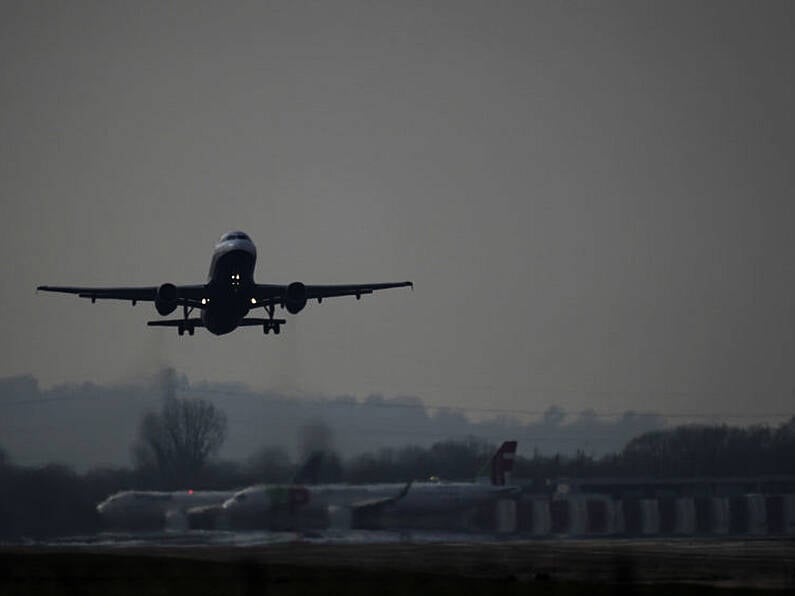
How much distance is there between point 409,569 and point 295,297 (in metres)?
38.4

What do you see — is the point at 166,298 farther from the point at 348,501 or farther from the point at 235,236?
the point at 348,501

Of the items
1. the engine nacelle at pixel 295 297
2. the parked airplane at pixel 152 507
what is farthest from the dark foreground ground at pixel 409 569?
the engine nacelle at pixel 295 297

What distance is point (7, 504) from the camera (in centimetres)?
8044

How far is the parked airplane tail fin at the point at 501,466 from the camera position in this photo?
107844 mm

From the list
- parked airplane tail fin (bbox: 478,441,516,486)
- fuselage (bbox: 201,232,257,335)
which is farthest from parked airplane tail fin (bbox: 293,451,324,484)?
parked airplane tail fin (bbox: 478,441,516,486)

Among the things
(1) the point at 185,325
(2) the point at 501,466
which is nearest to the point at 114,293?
(1) the point at 185,325

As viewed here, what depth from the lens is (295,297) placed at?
311 ft

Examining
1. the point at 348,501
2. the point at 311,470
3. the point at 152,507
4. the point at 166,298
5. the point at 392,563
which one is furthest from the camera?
the point at 166,298

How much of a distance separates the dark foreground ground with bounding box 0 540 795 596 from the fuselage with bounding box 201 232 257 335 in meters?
22.7

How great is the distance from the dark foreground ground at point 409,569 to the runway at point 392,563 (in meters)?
0.05

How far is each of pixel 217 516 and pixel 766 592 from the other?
151ft

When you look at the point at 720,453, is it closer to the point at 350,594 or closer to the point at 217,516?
the point at 217,516

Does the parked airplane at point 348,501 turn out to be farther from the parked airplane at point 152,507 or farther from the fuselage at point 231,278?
the fuselage at point 231,278

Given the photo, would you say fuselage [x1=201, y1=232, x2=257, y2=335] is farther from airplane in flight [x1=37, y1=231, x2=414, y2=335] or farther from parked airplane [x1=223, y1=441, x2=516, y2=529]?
parked airplane [x1=223, y1=441, x2=516, y2=529]
